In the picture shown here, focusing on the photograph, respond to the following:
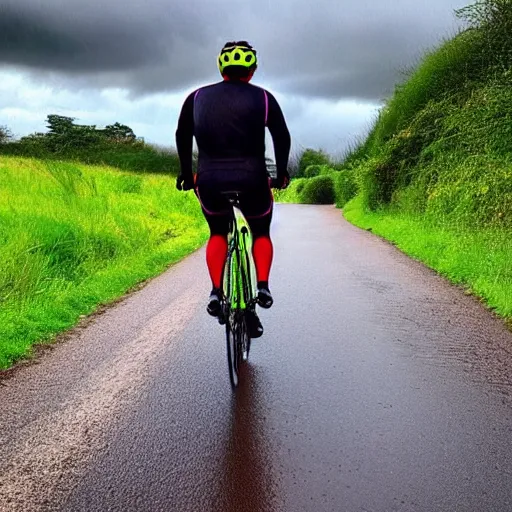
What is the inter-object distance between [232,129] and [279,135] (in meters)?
0.44

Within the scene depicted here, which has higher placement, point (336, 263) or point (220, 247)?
point (220, 247)

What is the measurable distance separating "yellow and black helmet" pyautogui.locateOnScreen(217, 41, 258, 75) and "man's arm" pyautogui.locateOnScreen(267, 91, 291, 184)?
26 centimetres

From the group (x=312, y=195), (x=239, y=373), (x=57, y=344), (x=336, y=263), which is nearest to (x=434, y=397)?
(x=239, y=373)

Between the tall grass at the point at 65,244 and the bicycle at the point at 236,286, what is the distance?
1979mm

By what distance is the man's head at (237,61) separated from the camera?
4617mm

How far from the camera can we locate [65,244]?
10.2m

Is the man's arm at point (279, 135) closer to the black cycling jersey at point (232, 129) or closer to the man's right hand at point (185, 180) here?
the black cycling jersey at point (232, 129)

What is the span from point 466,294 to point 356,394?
404cm

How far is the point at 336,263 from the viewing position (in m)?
10.9

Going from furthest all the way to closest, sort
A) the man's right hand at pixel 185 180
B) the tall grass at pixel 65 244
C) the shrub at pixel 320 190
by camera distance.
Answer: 1. the shrub at pixel 320 190
2. the tall grass at pixel 65 244
3. the man's right hand at pixel 185 180

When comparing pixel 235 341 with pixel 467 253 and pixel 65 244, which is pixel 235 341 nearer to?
pixel 65 244

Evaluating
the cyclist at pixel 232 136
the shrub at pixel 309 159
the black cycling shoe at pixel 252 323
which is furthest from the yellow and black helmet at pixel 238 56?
the shrub at pixel 309 159

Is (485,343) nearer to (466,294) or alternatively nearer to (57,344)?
(466,294)

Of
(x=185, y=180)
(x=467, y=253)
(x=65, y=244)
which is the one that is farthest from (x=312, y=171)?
(x=185, y=180)
